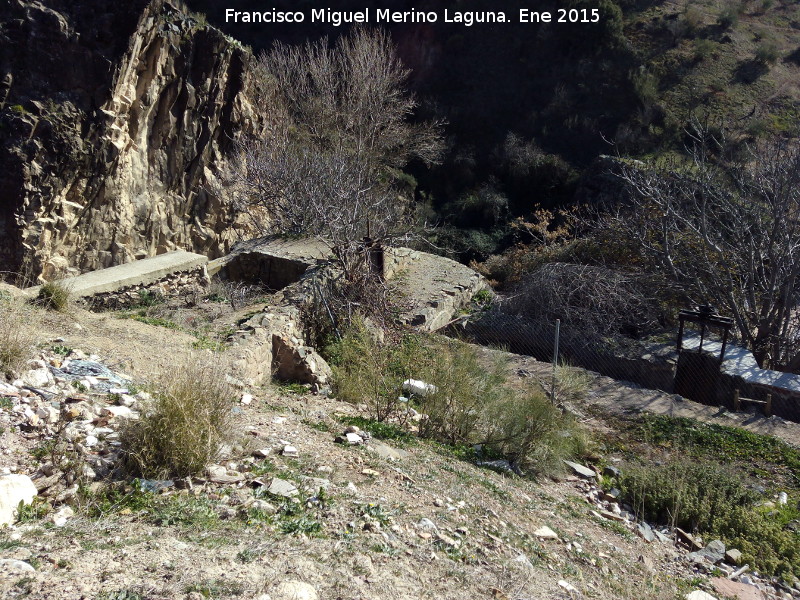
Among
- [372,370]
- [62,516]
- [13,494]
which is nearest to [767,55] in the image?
[372,370]

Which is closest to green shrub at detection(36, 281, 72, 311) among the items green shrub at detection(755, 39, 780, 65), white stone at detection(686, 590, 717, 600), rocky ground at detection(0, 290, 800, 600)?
rocky ground at detection(0, 290, 800, 600)

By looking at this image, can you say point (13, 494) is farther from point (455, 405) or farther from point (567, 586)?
point (455, 405)

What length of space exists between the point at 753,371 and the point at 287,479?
8119 mm

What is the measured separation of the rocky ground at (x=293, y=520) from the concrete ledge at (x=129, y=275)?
289 cm

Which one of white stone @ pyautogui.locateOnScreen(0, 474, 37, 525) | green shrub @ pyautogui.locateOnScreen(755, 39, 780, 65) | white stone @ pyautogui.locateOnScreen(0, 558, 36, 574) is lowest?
white stone @ pyautogui.locateOnScreen(0, 558, 36, 574)

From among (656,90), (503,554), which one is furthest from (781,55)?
(503,554)

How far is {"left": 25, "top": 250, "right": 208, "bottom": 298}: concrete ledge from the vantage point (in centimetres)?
914

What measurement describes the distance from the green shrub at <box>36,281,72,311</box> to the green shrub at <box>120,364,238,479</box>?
3.94 meters

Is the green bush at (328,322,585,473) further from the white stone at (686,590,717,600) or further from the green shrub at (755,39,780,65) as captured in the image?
the green shrub at (755,39,780,65)

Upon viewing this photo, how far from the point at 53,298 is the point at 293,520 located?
5.06 m

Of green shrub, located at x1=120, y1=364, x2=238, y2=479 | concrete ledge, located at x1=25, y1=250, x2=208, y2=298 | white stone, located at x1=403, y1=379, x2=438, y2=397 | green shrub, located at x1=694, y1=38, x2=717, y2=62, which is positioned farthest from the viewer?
green shrub, located at x1=694, y1=38, x2=717, y2=62

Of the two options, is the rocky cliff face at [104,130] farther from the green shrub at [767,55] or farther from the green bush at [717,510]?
the green shrub at [767,55]

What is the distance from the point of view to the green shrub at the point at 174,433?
155 inches

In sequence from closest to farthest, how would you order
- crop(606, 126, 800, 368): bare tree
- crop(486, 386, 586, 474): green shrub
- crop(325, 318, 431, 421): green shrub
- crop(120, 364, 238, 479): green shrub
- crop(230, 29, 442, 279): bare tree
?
→ crop(120, 364, 238, 479): green shrub < crop(486, 386, 586, 474): green shrub < crop(325, 318, 431, 421): green shrub < crop(606, 126, 800, 368): bare tree < crop(230, 29, 442, 279): bare tree
